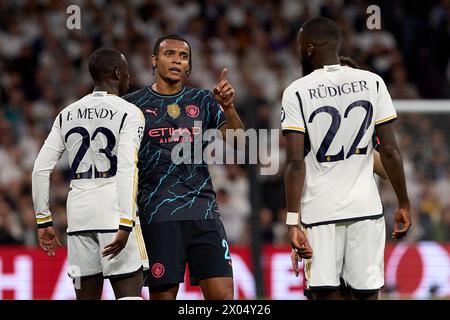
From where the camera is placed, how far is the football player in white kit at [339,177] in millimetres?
5859

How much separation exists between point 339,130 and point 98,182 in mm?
1521

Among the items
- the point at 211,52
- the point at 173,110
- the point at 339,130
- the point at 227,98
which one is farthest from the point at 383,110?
the point at 211,52

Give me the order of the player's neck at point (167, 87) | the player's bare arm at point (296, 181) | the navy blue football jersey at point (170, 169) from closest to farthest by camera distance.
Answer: the player's bare arm at point (296, 181)
the navy blue football jersey at point (170, 169)
the player's neck at point (167, 87)

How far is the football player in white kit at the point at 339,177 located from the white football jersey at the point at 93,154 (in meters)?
0.99

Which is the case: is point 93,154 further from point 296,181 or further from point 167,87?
point 296,181

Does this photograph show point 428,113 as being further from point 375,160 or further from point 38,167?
point 38,167

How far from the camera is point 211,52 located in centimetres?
1540

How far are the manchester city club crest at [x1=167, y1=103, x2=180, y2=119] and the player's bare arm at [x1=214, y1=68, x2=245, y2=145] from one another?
12.8 inches

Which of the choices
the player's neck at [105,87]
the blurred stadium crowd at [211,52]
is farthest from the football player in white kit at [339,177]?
the blurred stadium crowd at [211,52]

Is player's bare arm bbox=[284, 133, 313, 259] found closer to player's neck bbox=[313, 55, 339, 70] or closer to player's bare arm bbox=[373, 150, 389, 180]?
player's neck bbox=[313, 55, 339, 70]

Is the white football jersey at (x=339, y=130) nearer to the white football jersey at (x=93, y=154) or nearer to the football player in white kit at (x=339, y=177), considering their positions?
the football player in white kit at (x=339, y=177)
